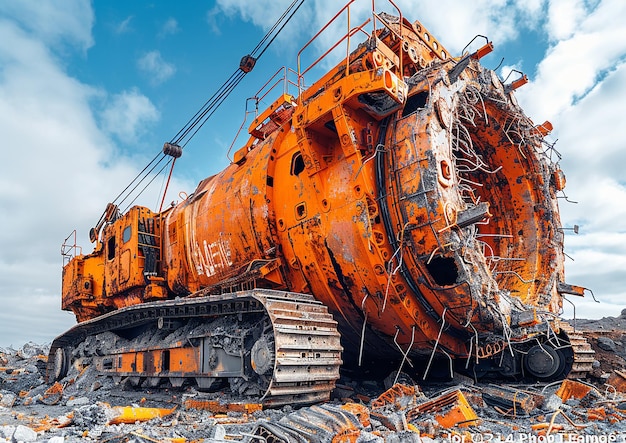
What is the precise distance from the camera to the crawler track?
5.32 meters

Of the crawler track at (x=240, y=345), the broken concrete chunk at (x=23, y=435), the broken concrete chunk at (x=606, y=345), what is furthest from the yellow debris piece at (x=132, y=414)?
the broken concrete chunk at (x=606, y=345)

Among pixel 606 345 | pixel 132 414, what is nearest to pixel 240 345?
pixel 132 414

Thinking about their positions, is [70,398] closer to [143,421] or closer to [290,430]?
[143,421]

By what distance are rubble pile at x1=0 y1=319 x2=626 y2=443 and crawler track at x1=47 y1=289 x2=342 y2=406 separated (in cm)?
25

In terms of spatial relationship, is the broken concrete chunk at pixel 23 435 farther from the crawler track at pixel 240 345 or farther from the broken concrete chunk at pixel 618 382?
the broken concrete chunk at pixel 618 382

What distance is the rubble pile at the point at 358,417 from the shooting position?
13.0 ft

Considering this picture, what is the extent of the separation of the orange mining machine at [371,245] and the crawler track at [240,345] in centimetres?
2

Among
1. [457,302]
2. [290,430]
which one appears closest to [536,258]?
[457,302]

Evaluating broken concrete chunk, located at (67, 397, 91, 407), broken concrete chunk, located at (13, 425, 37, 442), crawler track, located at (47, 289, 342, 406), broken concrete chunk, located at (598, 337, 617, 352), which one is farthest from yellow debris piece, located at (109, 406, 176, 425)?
broken concrete chunk, located at (598, 337, 617, 352)

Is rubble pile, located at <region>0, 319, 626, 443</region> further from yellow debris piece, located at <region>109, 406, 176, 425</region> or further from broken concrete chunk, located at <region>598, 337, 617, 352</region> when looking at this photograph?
broken concrete chunk, located at <region>598, 337, 617, 352</region>

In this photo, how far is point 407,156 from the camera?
18.8 feet

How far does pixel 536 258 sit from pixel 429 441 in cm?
505

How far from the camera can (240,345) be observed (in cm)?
596

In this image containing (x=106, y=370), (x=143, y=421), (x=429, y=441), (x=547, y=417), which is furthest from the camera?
(x=106, y=370)
